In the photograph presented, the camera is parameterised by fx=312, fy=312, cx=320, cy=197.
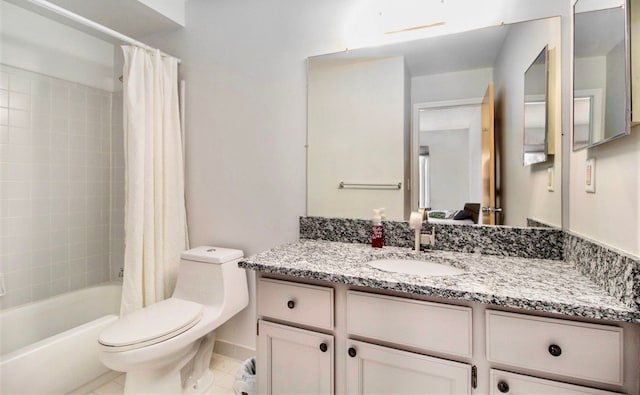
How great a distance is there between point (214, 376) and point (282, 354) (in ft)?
3.10

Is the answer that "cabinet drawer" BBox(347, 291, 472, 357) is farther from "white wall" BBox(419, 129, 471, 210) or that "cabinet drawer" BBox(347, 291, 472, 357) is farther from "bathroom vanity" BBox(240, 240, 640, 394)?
"white wall" BBox(419, 129, 471, 210)

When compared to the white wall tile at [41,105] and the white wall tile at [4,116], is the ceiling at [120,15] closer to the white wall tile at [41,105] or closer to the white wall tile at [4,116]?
the white wall tile at [41,105]

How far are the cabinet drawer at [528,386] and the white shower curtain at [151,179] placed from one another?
6.08ft

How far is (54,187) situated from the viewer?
2.18m

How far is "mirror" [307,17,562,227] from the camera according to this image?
1403mm

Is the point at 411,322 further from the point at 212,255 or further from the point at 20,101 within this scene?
the point at 20,101

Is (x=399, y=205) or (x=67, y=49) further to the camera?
(x=67, y=49)

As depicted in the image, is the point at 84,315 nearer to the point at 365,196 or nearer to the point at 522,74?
the point at 365,196

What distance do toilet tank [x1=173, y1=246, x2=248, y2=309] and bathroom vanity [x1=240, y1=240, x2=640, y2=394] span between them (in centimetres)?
57

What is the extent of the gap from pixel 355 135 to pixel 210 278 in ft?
3.85

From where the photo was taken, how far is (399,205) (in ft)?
5.32

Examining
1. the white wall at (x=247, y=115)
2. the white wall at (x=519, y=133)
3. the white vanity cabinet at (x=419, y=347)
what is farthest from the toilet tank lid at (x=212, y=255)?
the white wall at (x=519, y=133)

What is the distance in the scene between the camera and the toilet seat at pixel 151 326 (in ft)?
4.45

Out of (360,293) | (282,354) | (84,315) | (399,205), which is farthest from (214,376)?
(399,205)
